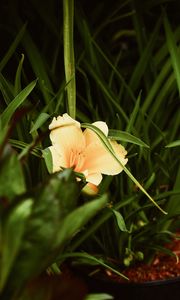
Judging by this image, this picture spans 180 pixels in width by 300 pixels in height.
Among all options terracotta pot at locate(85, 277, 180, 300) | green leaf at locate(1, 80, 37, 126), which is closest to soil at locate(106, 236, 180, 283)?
terracotta pot at locate(85, 277, 180, 300)

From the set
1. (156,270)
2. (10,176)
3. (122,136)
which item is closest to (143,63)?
(122,136)

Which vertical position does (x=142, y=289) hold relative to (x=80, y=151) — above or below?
below

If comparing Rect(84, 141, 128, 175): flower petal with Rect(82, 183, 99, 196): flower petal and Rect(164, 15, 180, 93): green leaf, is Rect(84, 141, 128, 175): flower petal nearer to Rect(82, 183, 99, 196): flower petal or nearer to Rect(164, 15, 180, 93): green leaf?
Rect(82, 183, 99, 196): flower petal

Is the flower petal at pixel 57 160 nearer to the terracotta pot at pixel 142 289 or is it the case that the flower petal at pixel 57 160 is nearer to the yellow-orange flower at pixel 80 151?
the yellow-orange flower at pixel 80 151

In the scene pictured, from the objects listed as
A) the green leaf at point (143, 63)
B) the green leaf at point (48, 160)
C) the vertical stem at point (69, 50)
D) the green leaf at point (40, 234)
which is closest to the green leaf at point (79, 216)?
the green leaf at point (40, 234)

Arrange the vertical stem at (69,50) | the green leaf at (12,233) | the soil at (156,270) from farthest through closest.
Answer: the soil at (156,270), the vertical stem at (69,50), the green leaf at (12,233)

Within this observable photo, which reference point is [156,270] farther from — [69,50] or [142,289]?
[69,50]
